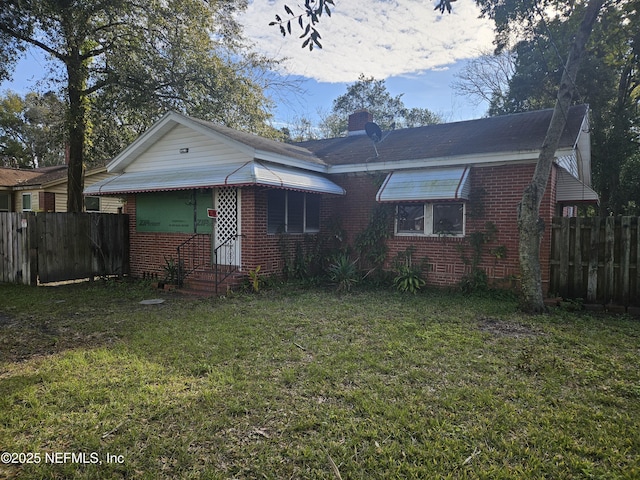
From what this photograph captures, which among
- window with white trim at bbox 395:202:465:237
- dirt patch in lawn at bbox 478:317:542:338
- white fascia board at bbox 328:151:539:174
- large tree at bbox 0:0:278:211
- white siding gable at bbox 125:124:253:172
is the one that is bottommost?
dirt patch in lawn at bbox 478:317:542:338

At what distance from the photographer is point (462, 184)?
362 inches

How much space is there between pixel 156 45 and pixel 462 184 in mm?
11720

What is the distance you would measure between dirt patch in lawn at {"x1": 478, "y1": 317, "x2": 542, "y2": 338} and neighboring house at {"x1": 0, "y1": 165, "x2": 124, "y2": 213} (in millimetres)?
18988

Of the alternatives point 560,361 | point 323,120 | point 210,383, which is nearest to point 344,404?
point 210,383

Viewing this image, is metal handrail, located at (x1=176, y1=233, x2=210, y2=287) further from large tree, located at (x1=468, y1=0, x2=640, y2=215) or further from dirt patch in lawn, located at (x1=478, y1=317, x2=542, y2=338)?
large tree, located at (x1=468, y1=0, x2=640, y2=215)

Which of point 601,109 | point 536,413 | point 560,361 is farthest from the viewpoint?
point 601,109

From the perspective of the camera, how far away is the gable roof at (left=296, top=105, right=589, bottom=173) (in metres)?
9.13

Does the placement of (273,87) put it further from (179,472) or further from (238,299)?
(179,472)

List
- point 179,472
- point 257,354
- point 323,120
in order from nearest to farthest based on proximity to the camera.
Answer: point 179,472
point 257,354
point 323,120

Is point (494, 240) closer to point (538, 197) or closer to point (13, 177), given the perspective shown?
point (538, 197)

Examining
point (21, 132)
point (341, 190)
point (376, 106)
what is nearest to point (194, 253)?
point (341, 190)

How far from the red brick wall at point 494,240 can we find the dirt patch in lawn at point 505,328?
104 inches

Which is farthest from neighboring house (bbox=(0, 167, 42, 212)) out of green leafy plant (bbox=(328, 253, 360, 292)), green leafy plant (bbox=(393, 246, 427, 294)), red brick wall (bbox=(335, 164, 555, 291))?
red brick wall (bbox=(335, 164, 555, 291))

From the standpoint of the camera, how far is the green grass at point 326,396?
9.69 ft
